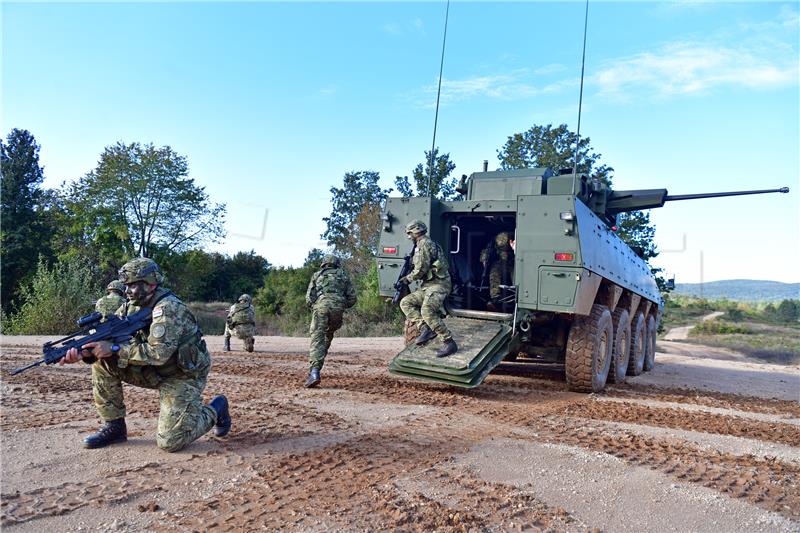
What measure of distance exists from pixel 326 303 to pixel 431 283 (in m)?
1.29

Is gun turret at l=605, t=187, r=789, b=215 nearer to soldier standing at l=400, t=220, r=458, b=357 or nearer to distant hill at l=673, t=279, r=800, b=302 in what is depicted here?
soldier standing at l=400, t=220, r=458, b=357

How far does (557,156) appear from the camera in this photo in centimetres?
2492

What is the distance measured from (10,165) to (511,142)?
23485 millimetres

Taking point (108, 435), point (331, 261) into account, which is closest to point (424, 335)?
point (331, 261)

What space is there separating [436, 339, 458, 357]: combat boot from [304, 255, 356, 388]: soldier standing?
1320 mm

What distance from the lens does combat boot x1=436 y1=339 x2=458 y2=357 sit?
6.54m

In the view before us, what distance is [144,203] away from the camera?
2700 centimetres

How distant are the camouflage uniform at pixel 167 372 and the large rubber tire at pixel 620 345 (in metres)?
5.91

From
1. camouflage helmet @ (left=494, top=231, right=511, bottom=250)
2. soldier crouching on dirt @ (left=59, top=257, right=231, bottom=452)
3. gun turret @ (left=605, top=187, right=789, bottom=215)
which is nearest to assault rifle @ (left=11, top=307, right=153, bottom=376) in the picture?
soldier crouching on dirt @ (left=59, top=257, right=231, bottom=452)

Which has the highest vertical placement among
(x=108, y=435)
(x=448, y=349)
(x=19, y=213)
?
(x=19, y=213)

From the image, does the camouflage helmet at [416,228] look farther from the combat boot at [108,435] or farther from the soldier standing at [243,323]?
the soldier standing at [243,323]

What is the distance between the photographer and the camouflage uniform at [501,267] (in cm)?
800

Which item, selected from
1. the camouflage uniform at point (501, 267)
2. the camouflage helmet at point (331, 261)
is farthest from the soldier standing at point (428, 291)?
the camouflage uniform at point (501, 267)

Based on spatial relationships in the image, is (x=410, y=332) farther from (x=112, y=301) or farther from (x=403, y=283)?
(x=112, y=301)
